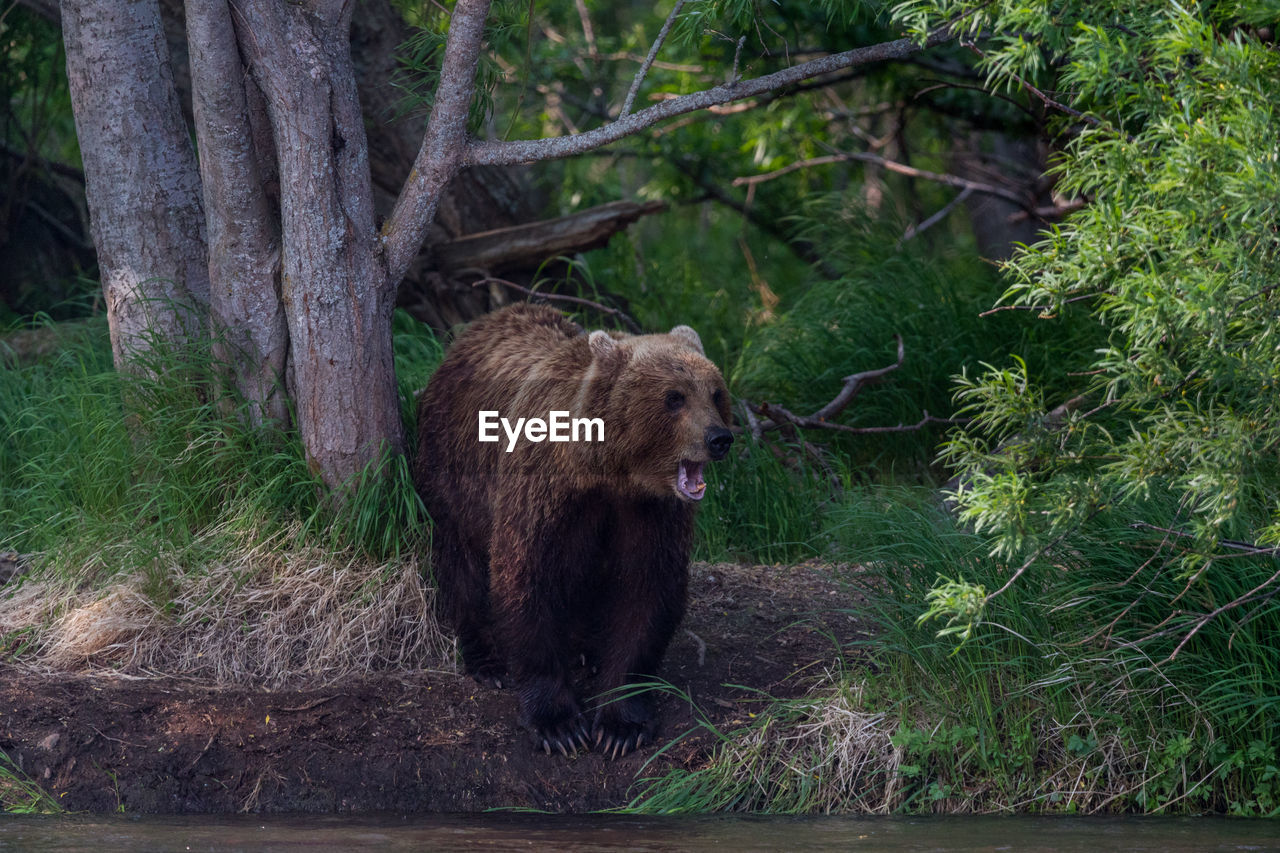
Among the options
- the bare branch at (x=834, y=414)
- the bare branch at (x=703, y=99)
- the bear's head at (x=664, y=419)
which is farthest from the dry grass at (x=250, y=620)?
the bare branch at (x=834, y=414)

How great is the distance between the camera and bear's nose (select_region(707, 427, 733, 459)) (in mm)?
4531

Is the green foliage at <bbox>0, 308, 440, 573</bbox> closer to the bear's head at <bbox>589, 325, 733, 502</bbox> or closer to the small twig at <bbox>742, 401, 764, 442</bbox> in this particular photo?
the bear's head at <bbox>589, 325, 733, 502</bbox>

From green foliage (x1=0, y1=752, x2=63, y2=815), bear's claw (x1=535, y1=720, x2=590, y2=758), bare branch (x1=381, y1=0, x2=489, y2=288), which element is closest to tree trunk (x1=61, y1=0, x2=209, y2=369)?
bare branch (x1=381, y1=0, x2=489, y2=288)

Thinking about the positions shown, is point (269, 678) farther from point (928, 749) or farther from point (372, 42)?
point (372, 42)

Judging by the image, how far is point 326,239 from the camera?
5.34 meters

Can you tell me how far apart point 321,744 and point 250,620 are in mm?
789

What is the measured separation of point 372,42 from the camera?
303 inches

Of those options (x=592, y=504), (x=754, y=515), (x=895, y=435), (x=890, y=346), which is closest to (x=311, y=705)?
(x=592, y=504)

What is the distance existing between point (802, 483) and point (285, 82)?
322 centimetres

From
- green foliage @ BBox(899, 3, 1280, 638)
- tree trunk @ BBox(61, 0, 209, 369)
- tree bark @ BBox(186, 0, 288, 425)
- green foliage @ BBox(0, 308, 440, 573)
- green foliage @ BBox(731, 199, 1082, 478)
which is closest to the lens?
green foliage @ BBox(899, 3, 1280, 638)

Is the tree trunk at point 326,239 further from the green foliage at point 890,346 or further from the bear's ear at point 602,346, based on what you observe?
the green foliage at point 890,346

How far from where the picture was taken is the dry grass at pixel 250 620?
5.17 m

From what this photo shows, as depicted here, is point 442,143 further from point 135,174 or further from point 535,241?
point 535,241

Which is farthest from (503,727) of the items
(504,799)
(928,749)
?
(928,749)
